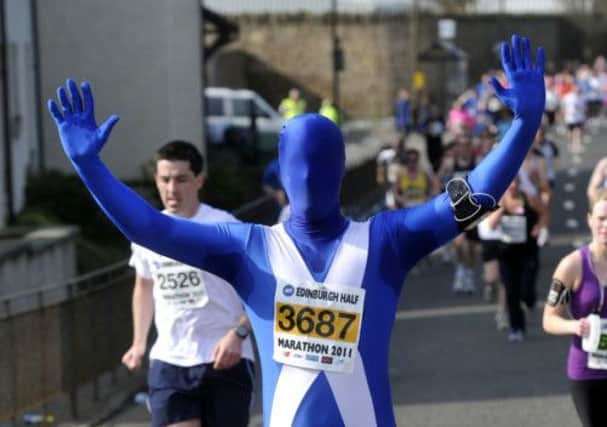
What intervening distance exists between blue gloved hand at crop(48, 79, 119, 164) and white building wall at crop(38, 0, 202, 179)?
19.8 metres

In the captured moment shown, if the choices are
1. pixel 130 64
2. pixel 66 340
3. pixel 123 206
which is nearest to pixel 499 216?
pixel 66 340

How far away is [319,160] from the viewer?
175 inches

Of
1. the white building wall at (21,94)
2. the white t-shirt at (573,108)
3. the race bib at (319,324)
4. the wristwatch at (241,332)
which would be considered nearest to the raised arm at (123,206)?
the race bib at (319,324)

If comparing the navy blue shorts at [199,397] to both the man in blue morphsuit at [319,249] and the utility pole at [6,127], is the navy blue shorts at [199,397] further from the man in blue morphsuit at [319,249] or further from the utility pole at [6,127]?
the utility pole at [6,127]

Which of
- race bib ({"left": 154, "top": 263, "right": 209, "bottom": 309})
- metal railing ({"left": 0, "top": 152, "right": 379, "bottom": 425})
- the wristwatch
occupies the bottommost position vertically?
metal railing ({"left": 0, "top": 152, "right": 379, "bottom": 425})

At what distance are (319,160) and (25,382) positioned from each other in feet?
19.9

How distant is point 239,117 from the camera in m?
34.1

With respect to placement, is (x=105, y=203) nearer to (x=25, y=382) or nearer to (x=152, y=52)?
(x=25, y=382)

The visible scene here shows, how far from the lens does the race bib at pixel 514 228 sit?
1366 cm

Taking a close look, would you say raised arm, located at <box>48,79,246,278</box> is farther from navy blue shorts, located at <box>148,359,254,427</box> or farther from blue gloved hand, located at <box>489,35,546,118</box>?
navy blue shorts, located at <box>148,359,254,427</box>

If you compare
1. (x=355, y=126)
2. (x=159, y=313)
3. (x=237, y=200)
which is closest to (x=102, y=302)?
(x=159, y=313)

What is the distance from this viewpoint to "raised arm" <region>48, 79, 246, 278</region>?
4.42 m

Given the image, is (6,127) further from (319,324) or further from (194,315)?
(319,324)

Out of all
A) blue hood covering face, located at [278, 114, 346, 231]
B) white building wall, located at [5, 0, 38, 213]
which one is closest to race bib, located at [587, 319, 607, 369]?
blue hood covering face, located at [278, 114, 346, 231]
